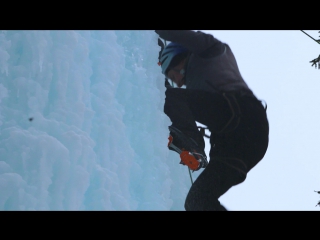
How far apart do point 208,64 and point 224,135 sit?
1.38ft

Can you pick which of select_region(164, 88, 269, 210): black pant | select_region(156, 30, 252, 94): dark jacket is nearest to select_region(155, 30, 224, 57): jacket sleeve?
select_region(156, 30, 252, 94): dark jacket

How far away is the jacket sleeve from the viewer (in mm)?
2270

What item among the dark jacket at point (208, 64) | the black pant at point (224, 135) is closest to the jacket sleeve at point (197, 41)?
the dark jacket at point (208, 64)

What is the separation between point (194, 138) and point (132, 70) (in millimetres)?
2036

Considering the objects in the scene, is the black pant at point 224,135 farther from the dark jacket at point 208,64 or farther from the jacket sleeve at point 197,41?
the jacket sleeve at point 197,41

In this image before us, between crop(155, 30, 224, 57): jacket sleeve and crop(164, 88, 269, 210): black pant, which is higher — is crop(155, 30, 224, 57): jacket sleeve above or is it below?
above

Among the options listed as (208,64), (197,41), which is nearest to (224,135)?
(208,64)

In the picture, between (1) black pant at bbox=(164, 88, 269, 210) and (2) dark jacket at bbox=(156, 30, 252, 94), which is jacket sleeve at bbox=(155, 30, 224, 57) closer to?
(2) dark jacket at bbox=(156, 30, 252, 94)

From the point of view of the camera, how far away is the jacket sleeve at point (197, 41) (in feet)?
7.45

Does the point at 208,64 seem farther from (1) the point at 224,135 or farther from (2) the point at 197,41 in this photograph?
(1) the point at 224,135

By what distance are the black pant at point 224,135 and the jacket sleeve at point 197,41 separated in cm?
24

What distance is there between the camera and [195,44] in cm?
227

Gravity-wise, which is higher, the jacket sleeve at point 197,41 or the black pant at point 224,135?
the jacket sleeve at point 197,41

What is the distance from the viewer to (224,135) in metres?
2.25
